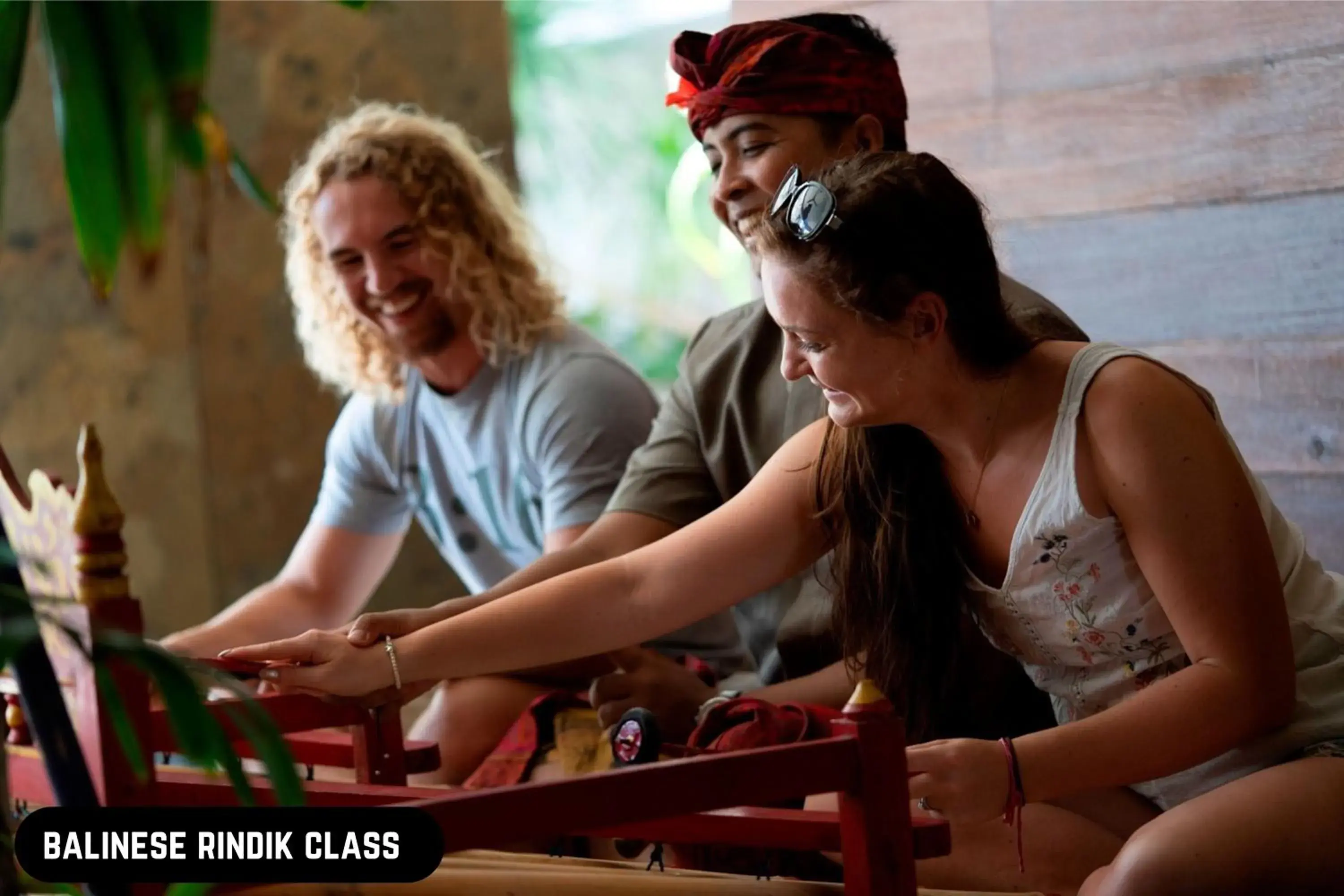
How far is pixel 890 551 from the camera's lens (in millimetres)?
1632

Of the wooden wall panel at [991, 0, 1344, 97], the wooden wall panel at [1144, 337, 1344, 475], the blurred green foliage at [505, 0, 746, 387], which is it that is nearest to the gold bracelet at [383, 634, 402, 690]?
the wooden wall panel at [1144, 337, 1344, 475]

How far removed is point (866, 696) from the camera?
1233mm

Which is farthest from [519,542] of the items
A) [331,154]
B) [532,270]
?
[331,154]

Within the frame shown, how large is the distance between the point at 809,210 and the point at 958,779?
0.51 metres

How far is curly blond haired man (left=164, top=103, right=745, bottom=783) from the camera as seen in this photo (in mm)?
2314

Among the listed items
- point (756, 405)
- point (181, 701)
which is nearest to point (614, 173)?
point (756, 405)

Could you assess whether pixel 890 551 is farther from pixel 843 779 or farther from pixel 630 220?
pixel 630 220

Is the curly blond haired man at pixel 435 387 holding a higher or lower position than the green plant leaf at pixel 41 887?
higher

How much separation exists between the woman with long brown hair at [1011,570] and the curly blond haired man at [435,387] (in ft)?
1.88

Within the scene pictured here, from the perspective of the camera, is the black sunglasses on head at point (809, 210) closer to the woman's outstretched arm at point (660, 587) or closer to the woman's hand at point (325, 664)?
the woman's outstretched arm at point (660, 587)

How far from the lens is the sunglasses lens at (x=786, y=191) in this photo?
5.08 feet

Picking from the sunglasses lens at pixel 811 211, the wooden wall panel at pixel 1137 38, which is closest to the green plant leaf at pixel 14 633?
the sunglasses lens at pixel 811 211

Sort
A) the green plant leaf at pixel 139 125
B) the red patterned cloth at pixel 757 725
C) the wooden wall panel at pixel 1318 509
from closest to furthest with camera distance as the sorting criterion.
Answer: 1. the green plant leaf at pixel 139 125
2. the red patterned cloth at pixel 757 725
3. the wooden wall panel at pixel 1318 509

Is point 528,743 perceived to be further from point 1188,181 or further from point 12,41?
point 12,41
